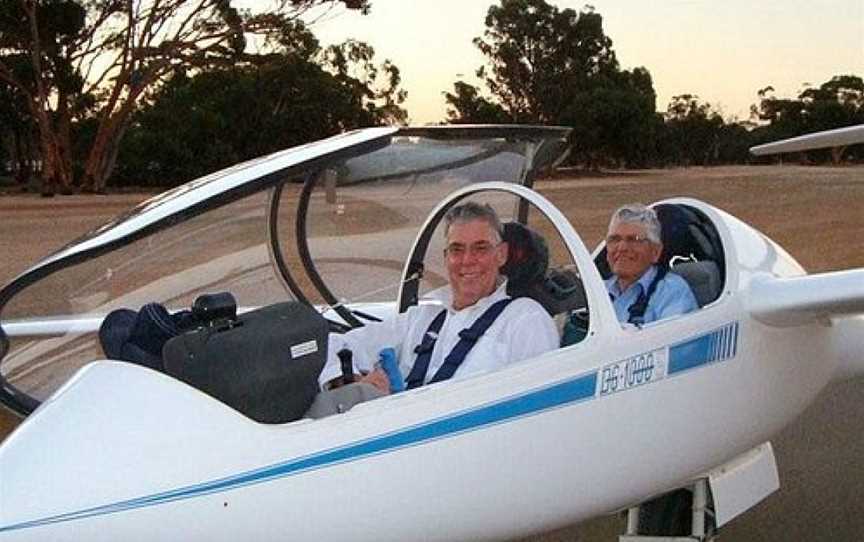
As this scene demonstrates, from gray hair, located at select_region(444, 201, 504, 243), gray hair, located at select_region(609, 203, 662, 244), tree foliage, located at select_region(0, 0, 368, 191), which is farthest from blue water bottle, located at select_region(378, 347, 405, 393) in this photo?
tree foliage, located at select_region(0, 0, 368, 191)

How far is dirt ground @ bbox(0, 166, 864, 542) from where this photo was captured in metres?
6.05

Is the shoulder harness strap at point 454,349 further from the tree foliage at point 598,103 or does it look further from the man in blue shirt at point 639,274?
the tree foliage at point 598,103

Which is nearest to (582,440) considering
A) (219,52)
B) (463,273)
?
(463,273)

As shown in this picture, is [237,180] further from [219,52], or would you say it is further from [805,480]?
[219,52]

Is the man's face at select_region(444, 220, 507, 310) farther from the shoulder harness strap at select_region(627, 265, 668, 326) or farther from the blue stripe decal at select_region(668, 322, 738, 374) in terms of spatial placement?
the blue stripe decal at select_region(668, 322, 738, 374)

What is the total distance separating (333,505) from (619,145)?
46.9 m

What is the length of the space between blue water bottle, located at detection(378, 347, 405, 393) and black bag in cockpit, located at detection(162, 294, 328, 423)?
52 cm

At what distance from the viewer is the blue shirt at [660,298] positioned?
178 inches

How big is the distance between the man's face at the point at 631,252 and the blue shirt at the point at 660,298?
0.14 ft

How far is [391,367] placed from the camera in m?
4.41

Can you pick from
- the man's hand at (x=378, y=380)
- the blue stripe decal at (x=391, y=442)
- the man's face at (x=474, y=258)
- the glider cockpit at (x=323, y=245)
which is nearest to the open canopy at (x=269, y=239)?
the glider cockpit at (x=323, y=245)

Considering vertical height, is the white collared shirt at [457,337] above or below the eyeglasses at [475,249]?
below

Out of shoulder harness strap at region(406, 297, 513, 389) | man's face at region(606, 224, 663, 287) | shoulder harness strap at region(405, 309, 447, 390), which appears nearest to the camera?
shoulder harness strap at region(406, 297, 513, 389)

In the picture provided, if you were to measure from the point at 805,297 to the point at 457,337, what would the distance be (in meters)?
1.33
